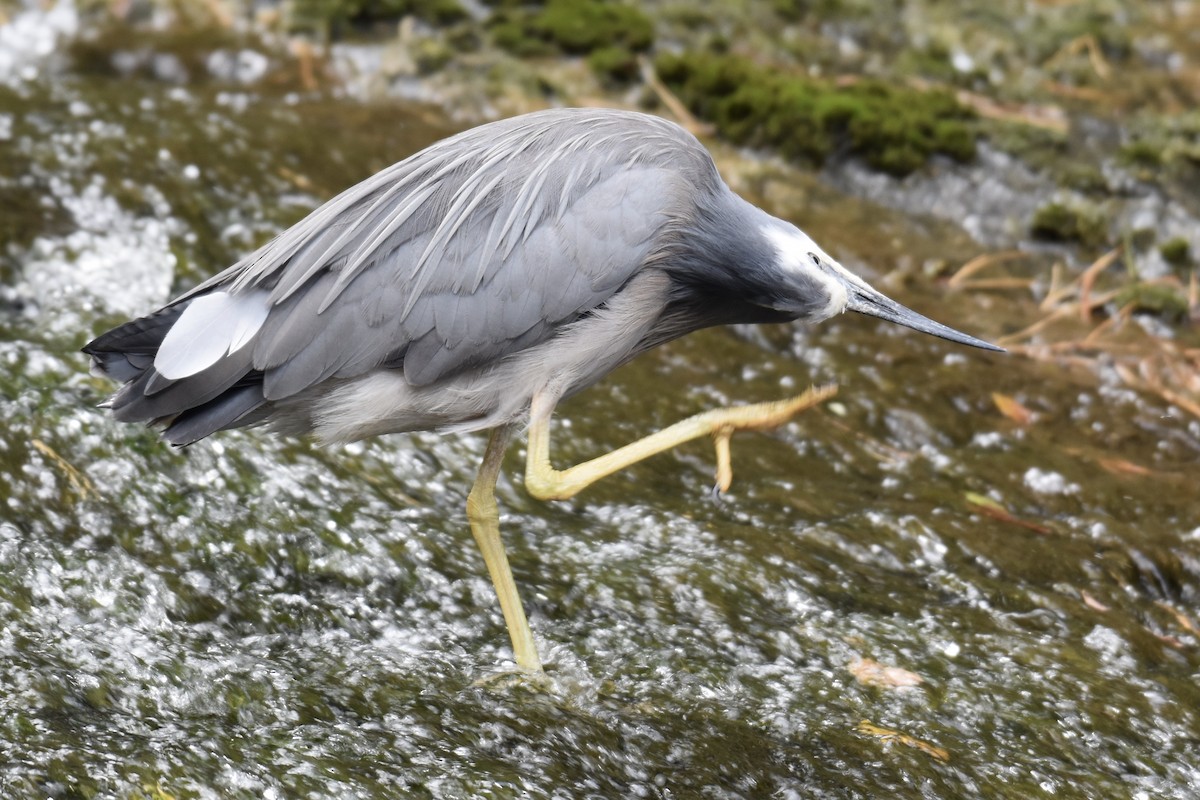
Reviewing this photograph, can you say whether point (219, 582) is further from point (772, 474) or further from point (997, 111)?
point (997, 111)

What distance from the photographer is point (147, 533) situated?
13.0 feet

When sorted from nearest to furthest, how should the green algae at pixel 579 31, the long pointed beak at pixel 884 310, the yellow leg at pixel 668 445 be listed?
the yellow leg at pixel 668 445 → the long pointed beak at pixel 884 310 → the green algae at pixel 579 31

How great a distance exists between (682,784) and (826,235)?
382 cm

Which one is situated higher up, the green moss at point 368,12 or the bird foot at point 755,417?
the green moss at point 368,12

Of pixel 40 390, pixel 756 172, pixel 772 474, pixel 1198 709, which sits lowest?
pixel 1198 709

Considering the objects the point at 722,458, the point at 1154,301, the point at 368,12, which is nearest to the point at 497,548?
the point at 722,458

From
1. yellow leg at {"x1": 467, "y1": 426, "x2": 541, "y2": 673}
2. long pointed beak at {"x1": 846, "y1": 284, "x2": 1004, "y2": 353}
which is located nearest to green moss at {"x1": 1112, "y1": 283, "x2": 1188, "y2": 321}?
long pointed beak at {"x1": 846, "y1": 284, "x2": 1004, "y2": 353}

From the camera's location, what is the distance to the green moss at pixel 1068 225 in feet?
22.5

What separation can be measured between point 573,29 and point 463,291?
4522 mm

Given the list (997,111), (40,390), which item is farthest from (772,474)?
(997,111)

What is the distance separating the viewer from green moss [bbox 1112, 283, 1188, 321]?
635 centimetres

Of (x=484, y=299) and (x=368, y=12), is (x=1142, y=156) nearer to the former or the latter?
(x=368, y=12)

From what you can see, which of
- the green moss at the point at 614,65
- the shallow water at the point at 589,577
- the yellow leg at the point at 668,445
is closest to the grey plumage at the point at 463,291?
the yellow leg at the point at 668,445

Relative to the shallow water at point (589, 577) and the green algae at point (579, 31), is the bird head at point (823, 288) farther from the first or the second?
the green algae at point (579, 31)
